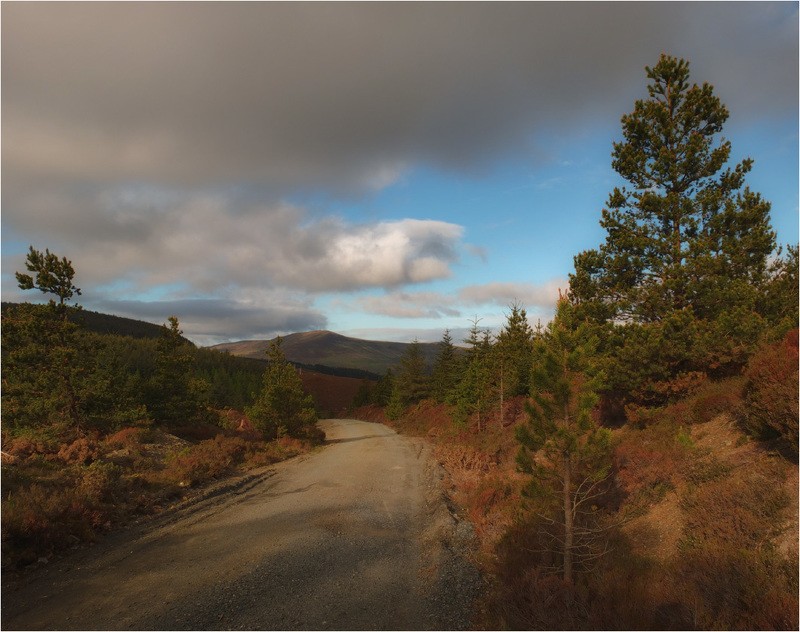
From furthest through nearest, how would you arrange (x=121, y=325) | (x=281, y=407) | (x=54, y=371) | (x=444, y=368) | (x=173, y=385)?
(x=121, y=325), (x=444, y=368), (x=281, y=407), (x=173, y=385), (x=54, y=371)

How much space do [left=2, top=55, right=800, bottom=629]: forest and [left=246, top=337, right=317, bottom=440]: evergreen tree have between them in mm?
281

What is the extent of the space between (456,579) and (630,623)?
335 cm

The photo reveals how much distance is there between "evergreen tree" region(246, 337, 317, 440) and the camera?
26359 millimetres

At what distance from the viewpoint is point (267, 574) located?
8039 mm

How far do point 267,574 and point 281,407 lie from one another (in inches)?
772

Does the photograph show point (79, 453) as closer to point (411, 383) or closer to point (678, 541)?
point (678, 541)

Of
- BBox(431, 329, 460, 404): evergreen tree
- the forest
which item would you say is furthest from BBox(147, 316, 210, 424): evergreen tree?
BBox(431, 329, 460, 404): evergreen tree

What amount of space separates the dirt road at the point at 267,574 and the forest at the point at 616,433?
43.2 inches

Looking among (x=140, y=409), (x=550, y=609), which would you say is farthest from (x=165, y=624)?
(x=140, y=409)

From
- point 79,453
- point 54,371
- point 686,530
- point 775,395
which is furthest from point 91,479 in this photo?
point 775,395

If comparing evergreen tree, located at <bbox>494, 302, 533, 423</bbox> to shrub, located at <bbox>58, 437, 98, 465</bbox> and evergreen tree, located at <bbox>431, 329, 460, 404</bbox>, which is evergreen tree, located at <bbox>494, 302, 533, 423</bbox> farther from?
shrub, located at <bbox>58, 437, 98, 465</bbox>

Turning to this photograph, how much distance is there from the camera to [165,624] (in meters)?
6.33

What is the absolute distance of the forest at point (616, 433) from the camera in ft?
22.5

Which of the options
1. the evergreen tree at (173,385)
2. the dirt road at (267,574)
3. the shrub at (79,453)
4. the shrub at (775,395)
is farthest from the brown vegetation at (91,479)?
the shrub at (775,395)
